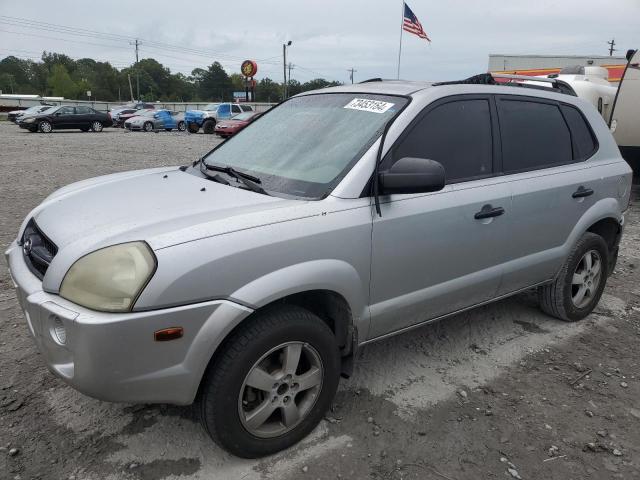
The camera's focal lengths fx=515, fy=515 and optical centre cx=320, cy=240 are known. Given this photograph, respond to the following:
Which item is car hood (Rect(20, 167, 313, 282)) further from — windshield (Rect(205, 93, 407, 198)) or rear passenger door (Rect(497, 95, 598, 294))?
rear passenger door (Rect(497, 95, 598, 294))

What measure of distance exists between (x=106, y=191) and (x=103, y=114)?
26114 millimetres

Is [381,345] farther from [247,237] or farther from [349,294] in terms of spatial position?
[247,237]

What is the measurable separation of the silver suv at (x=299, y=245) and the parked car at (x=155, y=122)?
89.0 feet

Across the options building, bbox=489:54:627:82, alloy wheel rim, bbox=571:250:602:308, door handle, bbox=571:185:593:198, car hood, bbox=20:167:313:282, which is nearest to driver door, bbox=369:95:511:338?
car hood, bbox=20:167:313:282

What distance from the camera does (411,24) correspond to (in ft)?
47.9

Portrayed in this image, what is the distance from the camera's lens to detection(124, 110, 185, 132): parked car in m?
28.4

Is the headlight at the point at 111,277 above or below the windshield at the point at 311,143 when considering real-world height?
below

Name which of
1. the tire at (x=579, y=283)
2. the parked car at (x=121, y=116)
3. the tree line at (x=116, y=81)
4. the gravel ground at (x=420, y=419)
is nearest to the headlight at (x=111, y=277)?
the gravel ground at (x=420, y=419)

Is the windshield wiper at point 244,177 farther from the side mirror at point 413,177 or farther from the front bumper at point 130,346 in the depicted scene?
the front bumper at point 130,346

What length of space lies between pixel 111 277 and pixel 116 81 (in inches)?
4061

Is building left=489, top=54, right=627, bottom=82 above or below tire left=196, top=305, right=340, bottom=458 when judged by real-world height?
above

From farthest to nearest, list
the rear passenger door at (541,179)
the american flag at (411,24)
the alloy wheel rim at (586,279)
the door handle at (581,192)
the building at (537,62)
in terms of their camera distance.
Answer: the building at (537,62), the american flag at (411,24), the alloy wheel rim at (586,279), the door handle at (581,192), the rear passenger door at (541,179)

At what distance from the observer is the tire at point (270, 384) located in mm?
2164

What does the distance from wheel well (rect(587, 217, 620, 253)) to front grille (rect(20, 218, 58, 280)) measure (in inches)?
143
